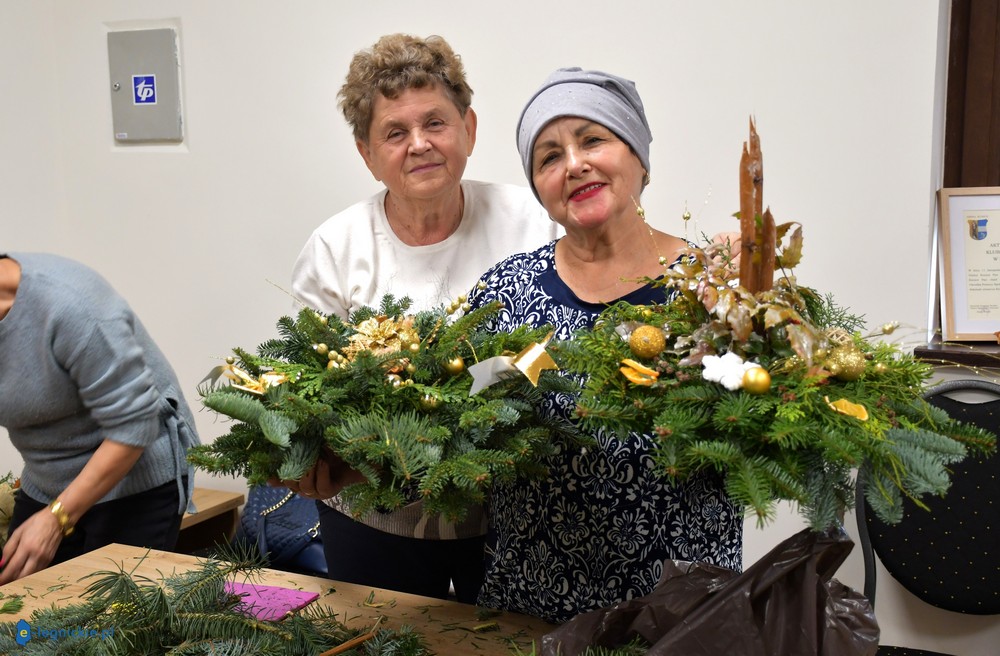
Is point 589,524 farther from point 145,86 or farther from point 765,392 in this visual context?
point 145,86

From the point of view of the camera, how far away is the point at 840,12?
2473mm

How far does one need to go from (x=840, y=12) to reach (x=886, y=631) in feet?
5.65

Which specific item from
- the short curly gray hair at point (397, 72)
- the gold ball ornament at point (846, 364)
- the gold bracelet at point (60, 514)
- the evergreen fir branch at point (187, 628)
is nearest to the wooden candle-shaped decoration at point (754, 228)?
the gold ball ornament at point (846, 364)

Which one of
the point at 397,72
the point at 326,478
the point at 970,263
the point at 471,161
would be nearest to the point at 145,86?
the point at 471,161

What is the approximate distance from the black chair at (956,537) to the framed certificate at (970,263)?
321 mm

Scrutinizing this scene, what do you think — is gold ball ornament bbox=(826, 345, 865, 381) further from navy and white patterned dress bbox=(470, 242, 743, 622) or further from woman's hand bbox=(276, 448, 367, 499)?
woman's hand bbox=(276, 448, 367, 499)

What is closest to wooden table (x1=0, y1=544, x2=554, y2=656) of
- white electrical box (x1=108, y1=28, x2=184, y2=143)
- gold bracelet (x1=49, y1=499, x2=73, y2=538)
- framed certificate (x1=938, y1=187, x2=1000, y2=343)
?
gold bracelet (x1=49, y1=499, x2=73, y2=538)

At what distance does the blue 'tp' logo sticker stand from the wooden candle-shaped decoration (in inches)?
114

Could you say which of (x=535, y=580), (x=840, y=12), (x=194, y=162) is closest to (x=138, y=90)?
(x=194, y=162)

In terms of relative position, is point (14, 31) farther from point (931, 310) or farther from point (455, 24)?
point (931, 310)

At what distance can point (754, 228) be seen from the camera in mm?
1058

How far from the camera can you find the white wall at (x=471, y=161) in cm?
249

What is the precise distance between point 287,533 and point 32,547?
3.22ft

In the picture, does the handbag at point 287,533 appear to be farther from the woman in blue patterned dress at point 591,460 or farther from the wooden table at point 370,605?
the woman in blue patterned dress at point 591,460
